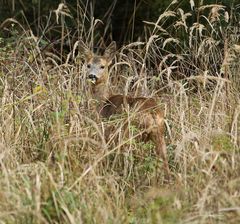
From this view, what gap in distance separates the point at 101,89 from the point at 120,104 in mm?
1079

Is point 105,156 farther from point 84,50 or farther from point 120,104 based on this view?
point 84,50

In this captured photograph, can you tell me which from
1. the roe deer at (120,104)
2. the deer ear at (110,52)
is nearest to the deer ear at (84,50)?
the roe deer at (120,104)

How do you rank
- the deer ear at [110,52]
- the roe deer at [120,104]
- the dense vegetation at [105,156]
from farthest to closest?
the deer ear at [110,52] → the roe deer at [120,104] → the dense vegetation at [105,156]

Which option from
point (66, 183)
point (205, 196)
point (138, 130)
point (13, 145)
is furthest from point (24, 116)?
point (205, 196)

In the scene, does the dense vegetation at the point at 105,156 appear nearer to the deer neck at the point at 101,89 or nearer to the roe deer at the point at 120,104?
the roe deer at the point at 120,104

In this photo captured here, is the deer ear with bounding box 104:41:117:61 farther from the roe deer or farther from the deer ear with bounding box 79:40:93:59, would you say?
the deer ear with bounding box 79:40:93:59

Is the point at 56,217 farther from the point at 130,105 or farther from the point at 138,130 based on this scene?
the point at 130,105

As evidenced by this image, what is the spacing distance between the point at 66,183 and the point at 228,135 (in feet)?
4.76

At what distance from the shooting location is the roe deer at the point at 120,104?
250 inches

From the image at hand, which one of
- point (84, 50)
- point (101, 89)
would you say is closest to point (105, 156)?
point (101, 89)

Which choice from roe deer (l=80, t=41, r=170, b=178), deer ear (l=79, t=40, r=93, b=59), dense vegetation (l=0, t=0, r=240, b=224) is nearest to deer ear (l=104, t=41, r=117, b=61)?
roe deer (l=80, t=41, r=170, b=178)

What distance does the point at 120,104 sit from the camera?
7.23 meters

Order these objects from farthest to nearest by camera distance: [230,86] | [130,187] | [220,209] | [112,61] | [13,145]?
[112,61] → [230,86] → [13,145] → [130,187] → [220,209]

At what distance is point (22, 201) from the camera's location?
16.6ft
